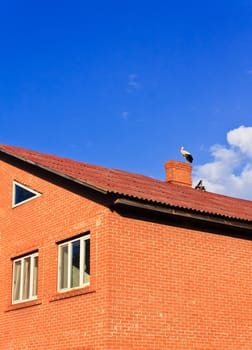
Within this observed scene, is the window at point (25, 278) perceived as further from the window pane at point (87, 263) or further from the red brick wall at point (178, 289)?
the red brick wall at point (178, 289)

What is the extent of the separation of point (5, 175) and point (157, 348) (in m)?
7.77

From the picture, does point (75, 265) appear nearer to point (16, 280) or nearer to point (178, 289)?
point (178, 289)

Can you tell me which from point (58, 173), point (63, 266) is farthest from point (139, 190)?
point (63, 266)

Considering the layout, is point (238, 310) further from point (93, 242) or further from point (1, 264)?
point (1, 264)

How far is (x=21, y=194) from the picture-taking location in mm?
15891

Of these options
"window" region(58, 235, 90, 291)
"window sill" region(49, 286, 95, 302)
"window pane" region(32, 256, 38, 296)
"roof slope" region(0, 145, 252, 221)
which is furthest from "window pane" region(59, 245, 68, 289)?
"roof slope" region(0, 145, 252, 221)

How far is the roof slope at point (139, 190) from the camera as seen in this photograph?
12109 mm

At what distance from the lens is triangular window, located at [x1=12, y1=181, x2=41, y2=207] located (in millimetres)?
15300

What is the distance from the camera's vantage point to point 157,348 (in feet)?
37.7

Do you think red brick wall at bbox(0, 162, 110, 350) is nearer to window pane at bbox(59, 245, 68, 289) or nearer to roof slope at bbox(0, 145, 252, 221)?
window pane at bbox(59, 245, 68, 289)

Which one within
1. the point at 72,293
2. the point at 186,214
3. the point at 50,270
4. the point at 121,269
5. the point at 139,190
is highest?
the point at 139,190

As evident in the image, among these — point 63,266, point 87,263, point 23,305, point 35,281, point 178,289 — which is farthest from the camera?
point 35,281

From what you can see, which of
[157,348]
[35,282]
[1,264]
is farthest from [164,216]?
[1,264]

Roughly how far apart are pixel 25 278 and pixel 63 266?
1784 mm
